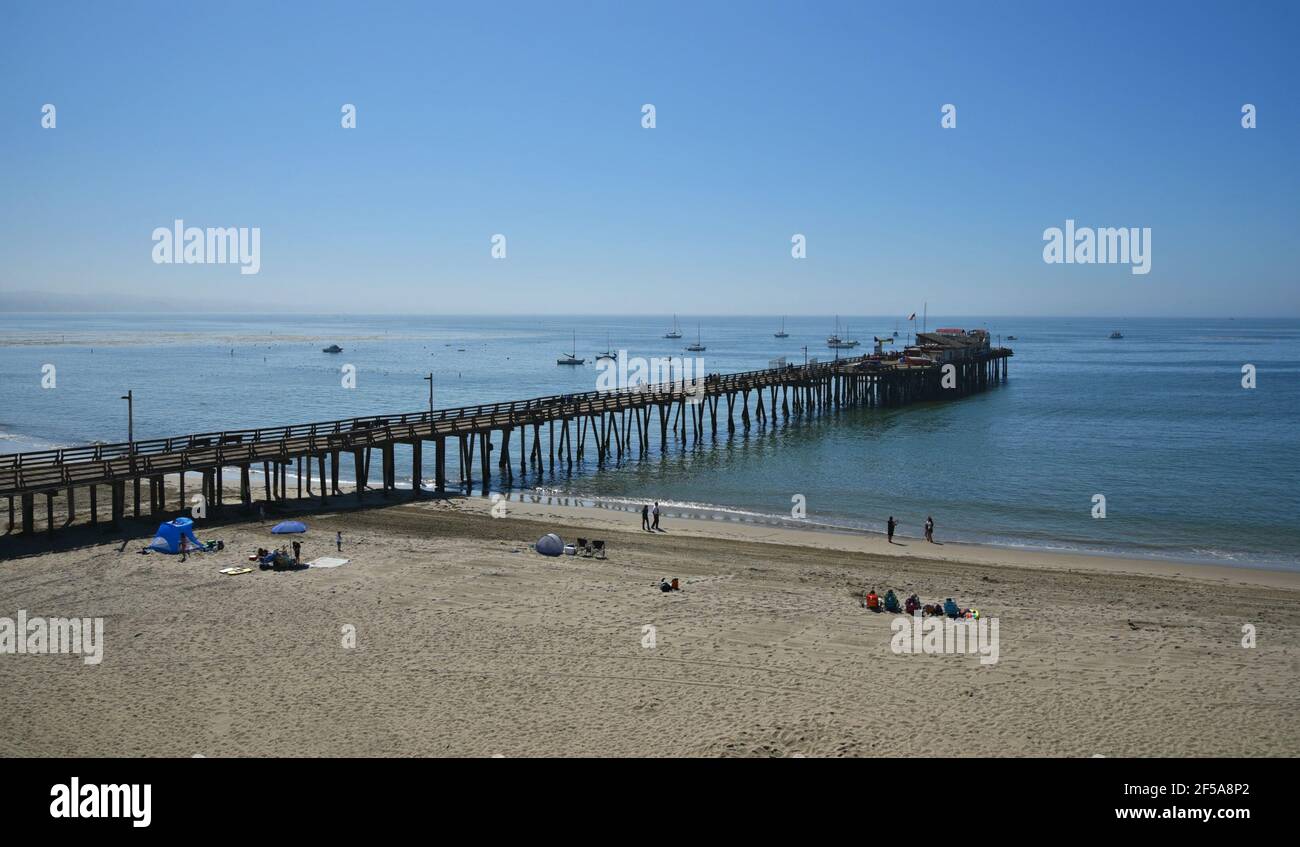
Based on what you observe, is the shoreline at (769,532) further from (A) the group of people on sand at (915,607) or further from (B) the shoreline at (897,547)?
(A) the group of people on sand at (915,607)

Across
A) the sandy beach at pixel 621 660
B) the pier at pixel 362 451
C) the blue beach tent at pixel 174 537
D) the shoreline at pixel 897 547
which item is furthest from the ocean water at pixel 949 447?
the blue beach tent at pixel 174 537

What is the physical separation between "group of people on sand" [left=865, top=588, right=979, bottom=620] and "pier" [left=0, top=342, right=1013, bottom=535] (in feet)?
62.6

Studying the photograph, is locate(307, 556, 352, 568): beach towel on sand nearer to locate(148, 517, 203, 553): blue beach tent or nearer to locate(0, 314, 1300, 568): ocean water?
locate(148, 517, 203, 553): blue beach tent

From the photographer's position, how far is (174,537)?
76.3ft

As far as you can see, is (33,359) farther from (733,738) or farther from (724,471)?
(733,738)

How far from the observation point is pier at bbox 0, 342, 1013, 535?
2598 centimetres

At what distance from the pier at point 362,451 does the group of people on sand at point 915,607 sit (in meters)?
19.1

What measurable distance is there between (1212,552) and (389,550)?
24253 mm

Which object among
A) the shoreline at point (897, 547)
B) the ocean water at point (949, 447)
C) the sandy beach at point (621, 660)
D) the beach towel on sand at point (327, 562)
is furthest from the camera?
the ocean water at point (949, 447)

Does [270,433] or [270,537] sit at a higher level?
[270,433]

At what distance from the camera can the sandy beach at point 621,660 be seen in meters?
13.6

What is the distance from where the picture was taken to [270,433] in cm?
3209
